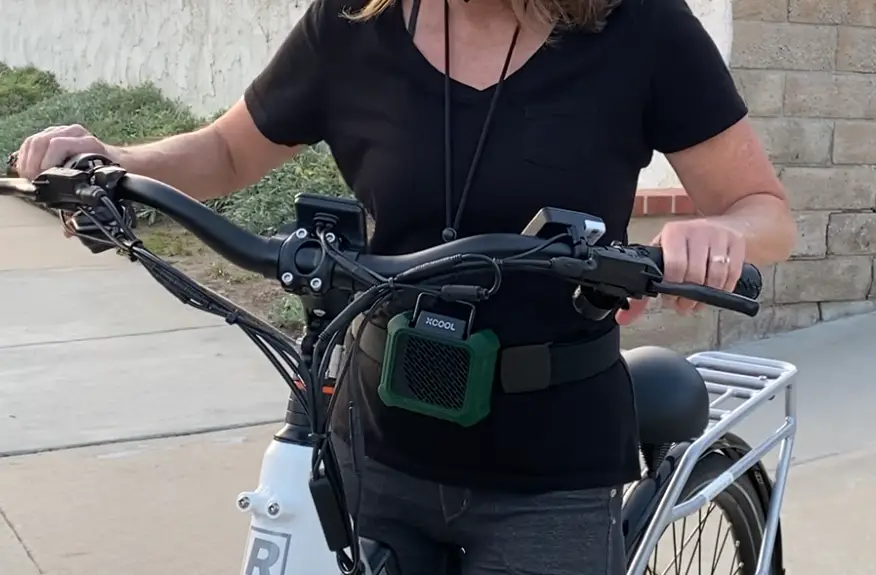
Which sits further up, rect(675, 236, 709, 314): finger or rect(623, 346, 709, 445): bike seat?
rect(675, 236, 709, 314): finger

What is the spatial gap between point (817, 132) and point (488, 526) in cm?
425

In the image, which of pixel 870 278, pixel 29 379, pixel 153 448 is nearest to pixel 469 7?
pixel 153 448

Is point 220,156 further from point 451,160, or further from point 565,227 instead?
point 565,227

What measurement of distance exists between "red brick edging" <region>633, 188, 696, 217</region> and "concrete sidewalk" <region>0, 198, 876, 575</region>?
796 mm

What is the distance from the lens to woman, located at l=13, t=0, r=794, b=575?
5.71 ft

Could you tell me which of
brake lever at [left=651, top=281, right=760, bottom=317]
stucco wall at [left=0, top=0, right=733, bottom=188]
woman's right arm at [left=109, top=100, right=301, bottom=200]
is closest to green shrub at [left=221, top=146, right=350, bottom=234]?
stucco wall at [left=0, top=0, right=733, bottom=188]

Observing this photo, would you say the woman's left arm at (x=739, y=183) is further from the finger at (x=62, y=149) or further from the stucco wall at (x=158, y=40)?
the stucco wall at (x=158, y=40)

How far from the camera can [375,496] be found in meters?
1.93

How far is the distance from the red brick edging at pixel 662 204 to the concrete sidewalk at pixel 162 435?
2.61 ft

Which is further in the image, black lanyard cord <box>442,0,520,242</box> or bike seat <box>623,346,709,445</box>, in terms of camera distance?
bike seat <box>623,346,709,445</box>

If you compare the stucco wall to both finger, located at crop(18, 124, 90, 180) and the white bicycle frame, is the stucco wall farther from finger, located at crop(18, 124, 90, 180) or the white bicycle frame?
finger, located at crop(18, 124, 90, 180)

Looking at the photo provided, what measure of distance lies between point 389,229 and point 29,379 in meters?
3.98

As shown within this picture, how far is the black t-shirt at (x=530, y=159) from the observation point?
174cm

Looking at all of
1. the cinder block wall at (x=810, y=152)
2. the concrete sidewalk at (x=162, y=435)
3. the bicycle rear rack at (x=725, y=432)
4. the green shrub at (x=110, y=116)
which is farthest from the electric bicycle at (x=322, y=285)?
the green shrub at (x=110, y=116)
